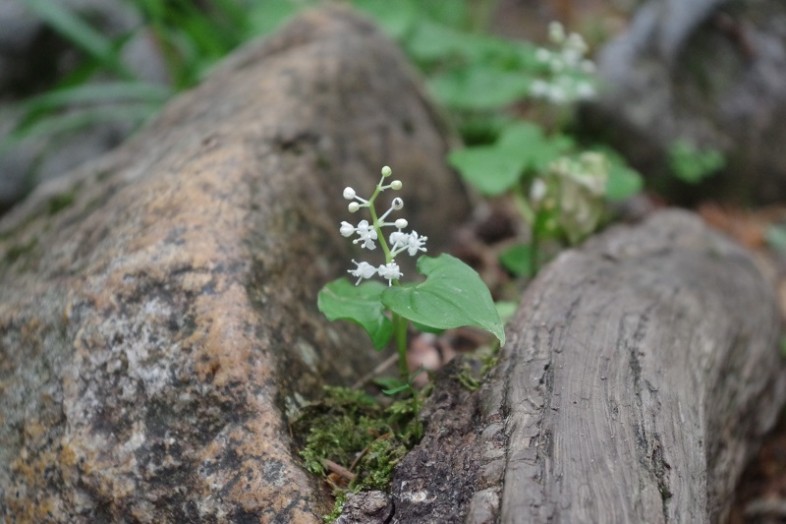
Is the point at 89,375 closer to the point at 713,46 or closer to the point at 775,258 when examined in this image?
the point at 775,258

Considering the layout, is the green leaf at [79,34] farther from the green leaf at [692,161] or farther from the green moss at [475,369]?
the green leaf at [692,161]

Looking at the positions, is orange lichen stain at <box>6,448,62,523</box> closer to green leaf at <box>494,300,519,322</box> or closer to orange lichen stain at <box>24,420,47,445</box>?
orange lichen stain at <box>24,420,47,445</box>

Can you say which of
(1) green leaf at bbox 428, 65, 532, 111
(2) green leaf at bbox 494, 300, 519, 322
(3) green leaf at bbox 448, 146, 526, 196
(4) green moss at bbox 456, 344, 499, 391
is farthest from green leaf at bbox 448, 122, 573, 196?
(4) green moss at bbox 456, 344, 499, 391

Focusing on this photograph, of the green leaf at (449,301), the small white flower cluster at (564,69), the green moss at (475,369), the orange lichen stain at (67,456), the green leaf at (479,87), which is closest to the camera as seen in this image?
the green leaf at (449,301)

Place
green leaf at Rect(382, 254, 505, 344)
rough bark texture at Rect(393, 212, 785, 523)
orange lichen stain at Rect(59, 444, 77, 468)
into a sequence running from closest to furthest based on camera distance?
1. rough bark texture at Rect(393, 212, 785, 523)
2. green leaf at Rect(382, 254, 505, 344)
3. orange lichen stain at Rect(59, 444, 77, 468)

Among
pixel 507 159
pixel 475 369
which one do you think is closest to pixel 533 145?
pixel 507 159

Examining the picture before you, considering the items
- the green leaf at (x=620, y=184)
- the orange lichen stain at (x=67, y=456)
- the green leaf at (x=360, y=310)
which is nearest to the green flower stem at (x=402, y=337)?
the green leaf at (x=360, y=310)

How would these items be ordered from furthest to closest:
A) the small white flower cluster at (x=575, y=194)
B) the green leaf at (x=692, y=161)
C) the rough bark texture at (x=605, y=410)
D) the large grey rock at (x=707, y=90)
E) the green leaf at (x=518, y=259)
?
the large grey rock at (x=707, y=90) → the green leaf at (x=692, y=161) → the green leaf at (x=518, y=259) → the small white flower cluster at (x=575, y=194) → the rough bark texture at (x=605, y=410)
